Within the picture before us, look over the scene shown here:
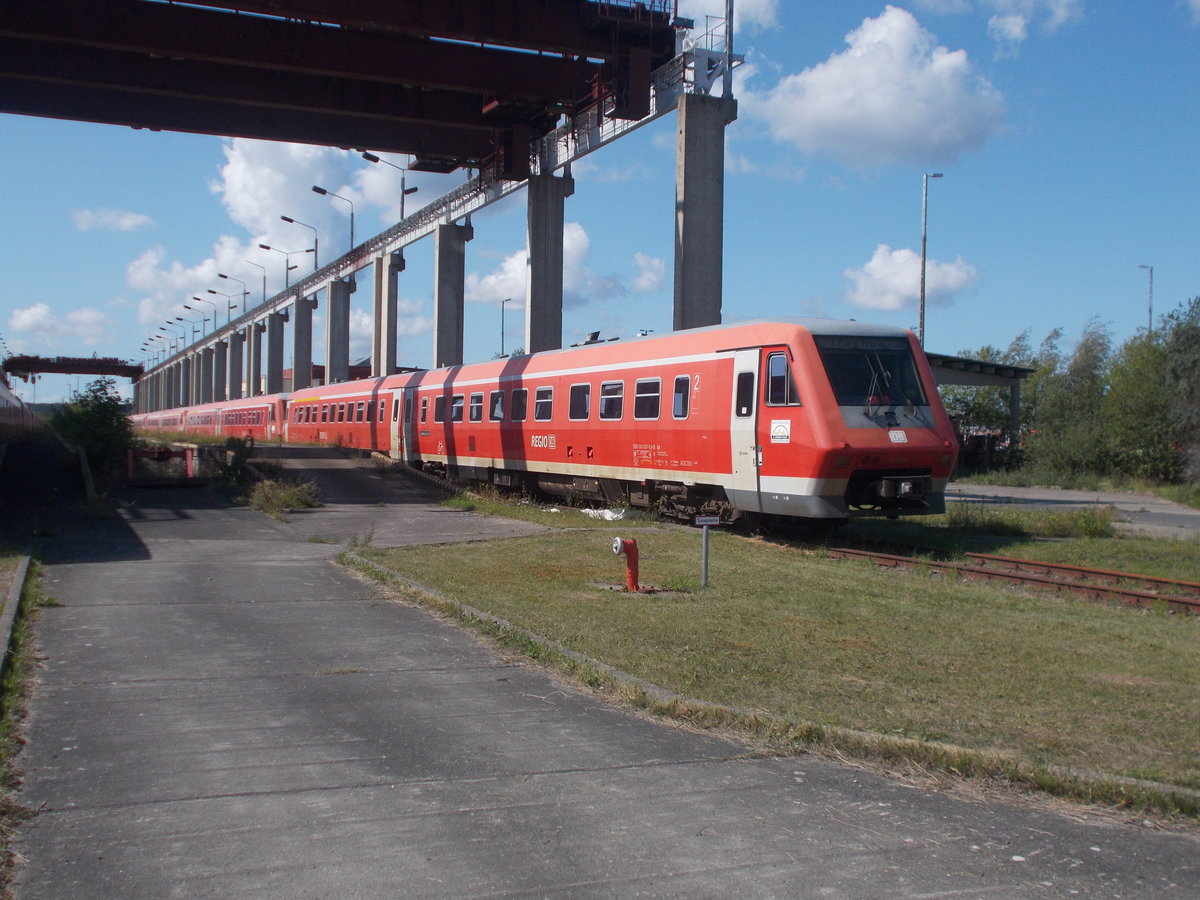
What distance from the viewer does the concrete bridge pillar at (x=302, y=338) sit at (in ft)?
203

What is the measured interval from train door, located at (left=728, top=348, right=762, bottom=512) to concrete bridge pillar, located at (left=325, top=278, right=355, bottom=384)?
3882 cm

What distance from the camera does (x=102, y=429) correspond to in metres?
25.7

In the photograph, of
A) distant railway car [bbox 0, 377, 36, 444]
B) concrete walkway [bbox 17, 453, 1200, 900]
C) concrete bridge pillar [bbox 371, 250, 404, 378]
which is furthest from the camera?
concrete bridge pillar [bbox 371, 250, 404, 378]

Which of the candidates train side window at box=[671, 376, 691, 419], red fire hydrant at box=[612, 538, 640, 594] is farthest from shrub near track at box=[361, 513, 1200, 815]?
train side window at box=[671, 376, 691, 419]

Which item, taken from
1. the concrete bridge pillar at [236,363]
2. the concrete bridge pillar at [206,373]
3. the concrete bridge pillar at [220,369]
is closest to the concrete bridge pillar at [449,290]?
the concrete bridge pillar at [236,363]

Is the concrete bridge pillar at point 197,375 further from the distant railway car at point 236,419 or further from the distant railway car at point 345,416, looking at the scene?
the distant railway car at point 345,416

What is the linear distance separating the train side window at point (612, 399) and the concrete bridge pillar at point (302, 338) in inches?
1803

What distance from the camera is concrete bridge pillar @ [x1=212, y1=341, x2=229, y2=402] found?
90.4 m

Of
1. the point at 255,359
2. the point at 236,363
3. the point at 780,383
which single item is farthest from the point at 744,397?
the point at 236,363

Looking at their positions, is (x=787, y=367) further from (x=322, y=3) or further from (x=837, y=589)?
A: (x=322, y=3)

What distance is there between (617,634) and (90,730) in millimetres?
3859

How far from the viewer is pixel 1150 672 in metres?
7.43

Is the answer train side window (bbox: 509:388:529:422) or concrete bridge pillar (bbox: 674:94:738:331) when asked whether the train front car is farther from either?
concrete bridge pillar (bbox: 674:94:738:331)

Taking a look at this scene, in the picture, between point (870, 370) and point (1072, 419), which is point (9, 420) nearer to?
point (870, 370)
